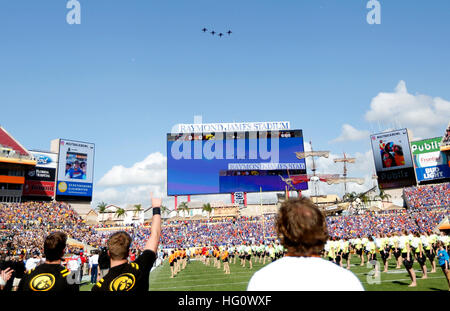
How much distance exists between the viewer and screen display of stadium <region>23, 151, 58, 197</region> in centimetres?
5512

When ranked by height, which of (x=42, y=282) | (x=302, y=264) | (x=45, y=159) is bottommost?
(x=42, y=282)

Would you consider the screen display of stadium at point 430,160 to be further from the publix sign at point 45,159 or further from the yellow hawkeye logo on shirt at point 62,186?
the publix sign at point 45,159

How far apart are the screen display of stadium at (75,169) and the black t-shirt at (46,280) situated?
6048 cm

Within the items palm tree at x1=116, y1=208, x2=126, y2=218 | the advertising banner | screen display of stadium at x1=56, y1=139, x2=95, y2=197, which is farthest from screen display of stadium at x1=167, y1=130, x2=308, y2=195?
palm tree at x1=116, y1=208, x2=126, y2=218

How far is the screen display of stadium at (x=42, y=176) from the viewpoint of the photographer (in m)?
55.1

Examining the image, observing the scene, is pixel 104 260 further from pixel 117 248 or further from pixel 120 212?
pixel 120 212

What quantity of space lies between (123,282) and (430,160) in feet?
229

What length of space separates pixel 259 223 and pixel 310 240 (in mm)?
52227

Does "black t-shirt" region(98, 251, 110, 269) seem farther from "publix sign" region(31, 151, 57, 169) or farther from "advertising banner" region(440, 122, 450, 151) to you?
"advertising banner" region(440, 122, 450, 151)

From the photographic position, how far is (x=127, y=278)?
286 centimetres

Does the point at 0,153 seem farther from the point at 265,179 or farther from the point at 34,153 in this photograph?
the point at 265,179

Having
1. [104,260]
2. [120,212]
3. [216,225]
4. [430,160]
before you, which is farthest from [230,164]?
[104,260]
